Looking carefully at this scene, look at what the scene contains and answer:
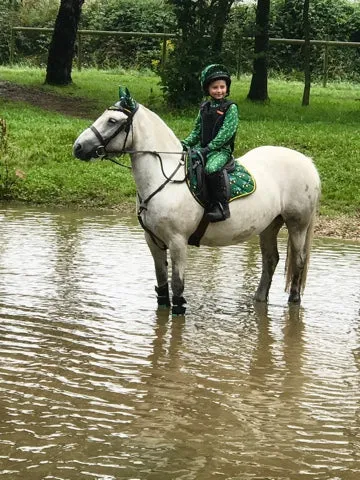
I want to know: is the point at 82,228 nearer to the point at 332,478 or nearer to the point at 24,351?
the point at 24,351

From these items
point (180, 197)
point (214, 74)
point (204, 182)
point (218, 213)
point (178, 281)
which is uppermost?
point (214, 74)

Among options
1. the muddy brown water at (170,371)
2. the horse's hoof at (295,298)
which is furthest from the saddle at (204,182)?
the horse's hoof at (295,298)

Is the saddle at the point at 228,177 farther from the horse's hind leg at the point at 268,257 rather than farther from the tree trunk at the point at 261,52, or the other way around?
the tree trunk at the point at 261,52

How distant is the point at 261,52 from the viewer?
24891mm

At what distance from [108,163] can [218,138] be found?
30.7ft

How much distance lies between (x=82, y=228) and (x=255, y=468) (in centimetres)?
864

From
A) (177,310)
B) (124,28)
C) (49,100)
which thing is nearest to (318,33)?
(124,28)

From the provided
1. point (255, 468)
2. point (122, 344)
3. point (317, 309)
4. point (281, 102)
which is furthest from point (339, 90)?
point (255, 468)

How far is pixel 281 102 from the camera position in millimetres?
27203

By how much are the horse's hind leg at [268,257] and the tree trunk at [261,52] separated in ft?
49.1

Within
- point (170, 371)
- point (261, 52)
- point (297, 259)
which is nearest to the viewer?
point (170, 371)

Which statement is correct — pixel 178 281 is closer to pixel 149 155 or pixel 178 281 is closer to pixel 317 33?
pixel 149 155

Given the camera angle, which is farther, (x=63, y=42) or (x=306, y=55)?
(x=63, y=42)

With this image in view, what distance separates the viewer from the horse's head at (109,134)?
8758mm
